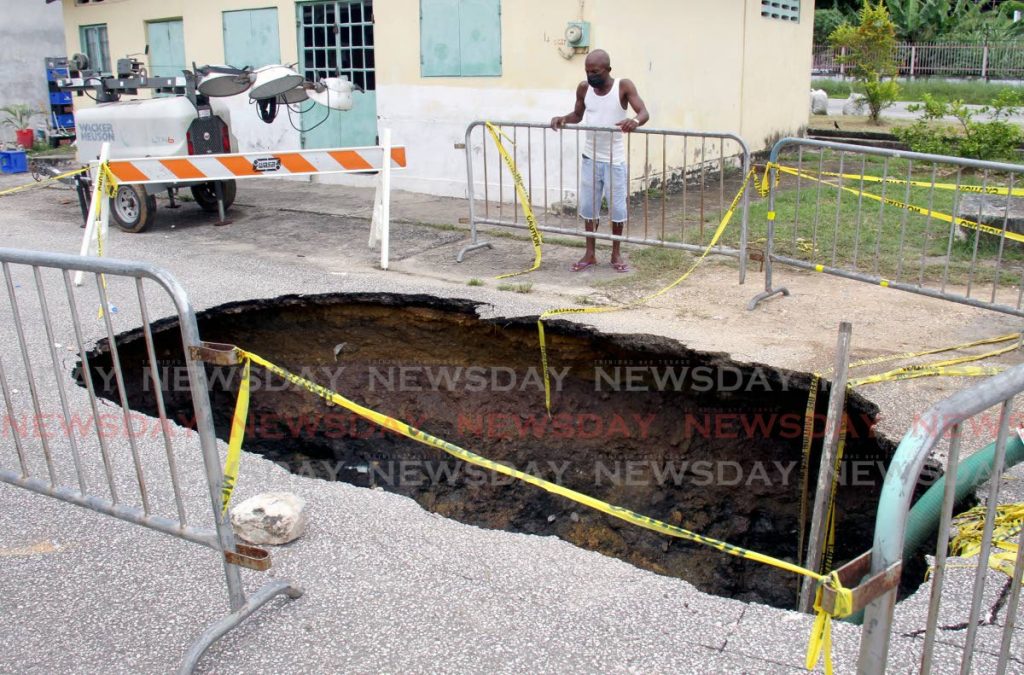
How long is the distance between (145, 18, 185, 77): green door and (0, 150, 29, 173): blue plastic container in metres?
2.92

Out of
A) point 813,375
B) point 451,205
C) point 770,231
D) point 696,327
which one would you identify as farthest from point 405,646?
point 451,205

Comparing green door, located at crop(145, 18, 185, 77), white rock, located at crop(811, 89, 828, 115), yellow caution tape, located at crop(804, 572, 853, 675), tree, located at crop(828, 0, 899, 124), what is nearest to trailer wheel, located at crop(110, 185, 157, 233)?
green door, located at crop(145, 18, 185, 77)

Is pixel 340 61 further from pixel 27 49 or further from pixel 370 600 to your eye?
pixel 27 49

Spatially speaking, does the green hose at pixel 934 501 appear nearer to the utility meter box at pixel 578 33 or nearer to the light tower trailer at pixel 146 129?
the utility meter box at pixel 578 33

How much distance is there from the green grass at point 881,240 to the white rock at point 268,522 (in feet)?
14.4

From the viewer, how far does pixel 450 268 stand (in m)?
8.30

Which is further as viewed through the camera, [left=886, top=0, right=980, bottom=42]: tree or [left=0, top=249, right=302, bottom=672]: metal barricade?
[left=886, top=0, right=980, bottom=42]: tree

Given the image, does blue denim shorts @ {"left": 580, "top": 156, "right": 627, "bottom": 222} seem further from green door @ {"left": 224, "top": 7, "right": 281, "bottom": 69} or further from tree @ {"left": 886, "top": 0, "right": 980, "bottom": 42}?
tree @ {"left": 886, "top": 0, "right": 980, "bottom": 42}

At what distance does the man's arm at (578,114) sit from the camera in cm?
798

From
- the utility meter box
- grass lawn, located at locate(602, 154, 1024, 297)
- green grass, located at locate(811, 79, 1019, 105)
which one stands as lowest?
grass lawn, located at locate(602, 154, 1024, 297)

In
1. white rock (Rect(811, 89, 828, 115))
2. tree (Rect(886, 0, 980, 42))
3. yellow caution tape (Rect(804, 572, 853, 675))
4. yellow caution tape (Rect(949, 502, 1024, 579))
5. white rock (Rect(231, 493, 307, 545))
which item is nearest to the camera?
yellow caution tape (Rect(804, 572, 853, 675))

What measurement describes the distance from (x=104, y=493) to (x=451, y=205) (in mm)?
7459

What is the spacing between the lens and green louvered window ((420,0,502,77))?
417 inches
